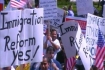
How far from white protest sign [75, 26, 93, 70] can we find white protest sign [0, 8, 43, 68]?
1.30 metres

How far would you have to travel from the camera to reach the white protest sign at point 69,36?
898 cm

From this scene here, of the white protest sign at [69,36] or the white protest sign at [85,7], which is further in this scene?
the white protest sign at [85,7]

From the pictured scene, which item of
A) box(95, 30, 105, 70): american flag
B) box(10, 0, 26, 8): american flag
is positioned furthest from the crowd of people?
box(10, 0, 26, 8): american flag

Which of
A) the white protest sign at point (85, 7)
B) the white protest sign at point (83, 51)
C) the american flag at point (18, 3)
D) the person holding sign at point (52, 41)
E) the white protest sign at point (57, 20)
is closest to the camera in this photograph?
the white protest sign at point (83, 51)

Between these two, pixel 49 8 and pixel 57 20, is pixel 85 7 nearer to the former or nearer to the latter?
pixel 57 20

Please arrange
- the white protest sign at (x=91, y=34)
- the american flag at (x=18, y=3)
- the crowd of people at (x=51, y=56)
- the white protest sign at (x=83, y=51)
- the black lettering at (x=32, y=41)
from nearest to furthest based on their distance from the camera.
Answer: the black lettering at (x=32, y=41) < the crowd of people at (x=51, y=56) < the white protest sign at (x=83, y=51) < the white protest sign at (x=91, y=34) < the american flag at (x=18, y=3)

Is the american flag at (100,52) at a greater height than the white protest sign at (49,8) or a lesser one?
lesser

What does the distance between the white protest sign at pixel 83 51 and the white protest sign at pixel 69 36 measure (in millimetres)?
108

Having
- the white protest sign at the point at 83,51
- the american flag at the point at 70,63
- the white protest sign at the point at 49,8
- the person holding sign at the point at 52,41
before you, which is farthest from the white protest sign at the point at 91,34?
the white protest sign at the point at 49,8

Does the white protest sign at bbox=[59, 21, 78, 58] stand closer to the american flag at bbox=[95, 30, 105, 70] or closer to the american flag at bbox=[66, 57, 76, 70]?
the american flag at bbox=[66, 57, 76, 70]

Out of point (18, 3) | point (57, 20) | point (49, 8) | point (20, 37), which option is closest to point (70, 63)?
point (49, 8)

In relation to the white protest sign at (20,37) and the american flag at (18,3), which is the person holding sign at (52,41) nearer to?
the american flag at (18,3)

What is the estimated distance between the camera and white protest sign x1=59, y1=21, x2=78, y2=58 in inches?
353

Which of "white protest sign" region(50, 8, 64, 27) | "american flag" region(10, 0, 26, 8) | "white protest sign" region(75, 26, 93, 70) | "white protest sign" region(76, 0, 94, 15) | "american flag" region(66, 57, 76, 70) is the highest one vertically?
"american flag" region(10, 0, 26, 8)
